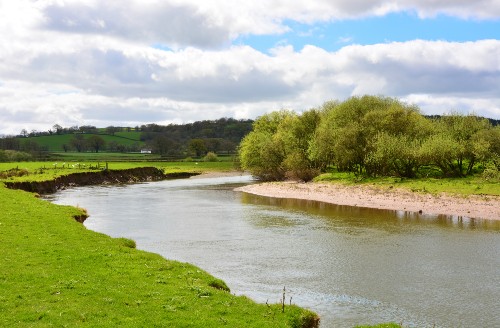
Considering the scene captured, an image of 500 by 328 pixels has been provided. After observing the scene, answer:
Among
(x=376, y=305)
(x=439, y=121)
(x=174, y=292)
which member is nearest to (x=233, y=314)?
(x=174, y=292)

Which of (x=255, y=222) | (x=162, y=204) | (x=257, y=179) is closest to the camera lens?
(x=255, y=222)

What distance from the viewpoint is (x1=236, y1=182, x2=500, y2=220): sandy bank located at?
5169cm

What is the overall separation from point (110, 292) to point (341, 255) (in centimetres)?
1837

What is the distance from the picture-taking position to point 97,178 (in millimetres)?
102688

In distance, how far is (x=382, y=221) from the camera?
47156 millimetres

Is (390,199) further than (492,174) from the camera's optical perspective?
No

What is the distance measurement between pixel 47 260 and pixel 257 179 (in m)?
93.2

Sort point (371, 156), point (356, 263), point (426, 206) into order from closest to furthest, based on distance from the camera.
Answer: point (356, 263), point (426, 206), point (371, 156)

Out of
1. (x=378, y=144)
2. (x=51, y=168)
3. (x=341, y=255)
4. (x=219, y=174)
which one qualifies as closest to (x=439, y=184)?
(x=378, y=144)

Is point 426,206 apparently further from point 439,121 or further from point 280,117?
point 280,117

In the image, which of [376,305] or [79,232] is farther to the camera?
[79,232]

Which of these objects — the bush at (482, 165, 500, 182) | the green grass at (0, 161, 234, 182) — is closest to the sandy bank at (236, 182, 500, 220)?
the bush at (482, 165, 500, 182)

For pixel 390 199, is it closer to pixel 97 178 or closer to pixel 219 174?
pixel 97 178

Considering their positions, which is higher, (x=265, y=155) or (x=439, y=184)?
(x=265, y=155)
